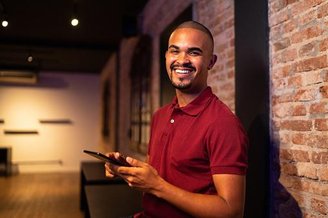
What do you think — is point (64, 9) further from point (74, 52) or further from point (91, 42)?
point (74, 52)

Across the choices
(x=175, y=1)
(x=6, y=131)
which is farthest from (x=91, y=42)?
(x=6, y=131)

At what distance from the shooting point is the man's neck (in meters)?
1.41

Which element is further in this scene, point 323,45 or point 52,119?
point 52,119

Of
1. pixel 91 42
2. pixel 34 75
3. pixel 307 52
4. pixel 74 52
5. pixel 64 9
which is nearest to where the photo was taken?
pixel 307 52

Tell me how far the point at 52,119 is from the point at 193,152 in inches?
329

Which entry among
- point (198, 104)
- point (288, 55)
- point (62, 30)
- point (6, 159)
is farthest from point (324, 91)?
point (6, 159)

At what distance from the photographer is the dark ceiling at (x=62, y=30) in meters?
4.41

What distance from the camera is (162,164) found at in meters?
1.34

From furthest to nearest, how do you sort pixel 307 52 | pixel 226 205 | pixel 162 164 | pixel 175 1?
pixel 175 1 → pixel 307 52 → pixel 162 164 → pixel 226 205

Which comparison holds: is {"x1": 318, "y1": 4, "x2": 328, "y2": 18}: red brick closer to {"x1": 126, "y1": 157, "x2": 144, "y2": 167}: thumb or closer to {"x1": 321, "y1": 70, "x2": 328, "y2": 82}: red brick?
{"x1": 321, "y1": 70, "x2": 328, "y2": 82}: red brick

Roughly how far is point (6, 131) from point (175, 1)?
268 inches

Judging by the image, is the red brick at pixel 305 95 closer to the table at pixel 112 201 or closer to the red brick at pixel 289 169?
the red brick at pixel 289 169

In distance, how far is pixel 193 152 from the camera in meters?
1.24

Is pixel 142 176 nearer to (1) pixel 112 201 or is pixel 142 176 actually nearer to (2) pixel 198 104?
(2) pixel 198 104
